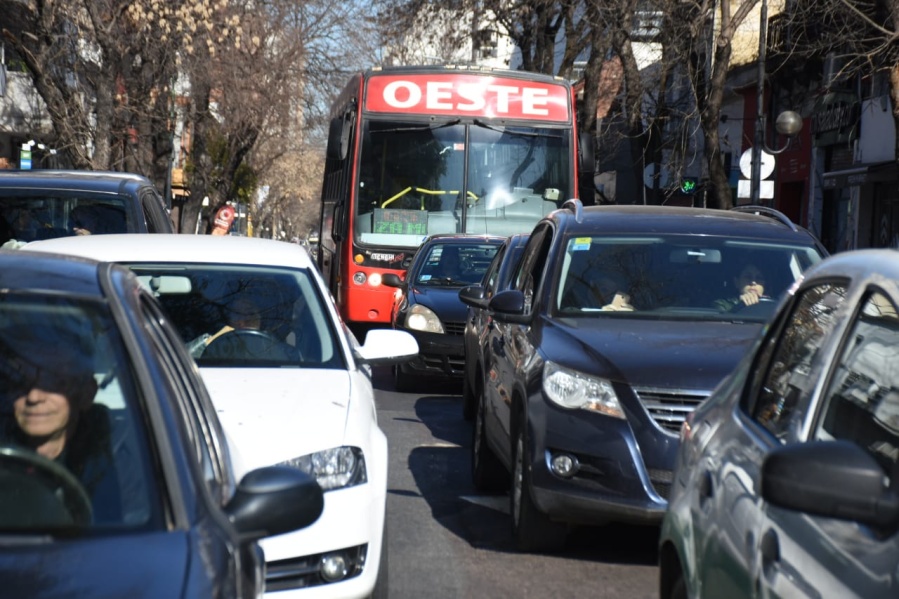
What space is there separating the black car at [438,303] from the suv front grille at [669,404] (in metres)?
6.60

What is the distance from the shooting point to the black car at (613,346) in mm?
6535

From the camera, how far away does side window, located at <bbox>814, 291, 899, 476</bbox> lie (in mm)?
3029

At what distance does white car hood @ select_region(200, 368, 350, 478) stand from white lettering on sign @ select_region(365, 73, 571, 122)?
12.5 meters

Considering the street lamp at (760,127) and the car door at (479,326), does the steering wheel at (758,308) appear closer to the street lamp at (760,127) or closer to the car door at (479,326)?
the car door at (479,326)

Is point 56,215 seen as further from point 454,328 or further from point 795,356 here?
point 795,356

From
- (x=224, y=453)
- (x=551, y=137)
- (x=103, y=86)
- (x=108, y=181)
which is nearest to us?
(x=224, y=453)

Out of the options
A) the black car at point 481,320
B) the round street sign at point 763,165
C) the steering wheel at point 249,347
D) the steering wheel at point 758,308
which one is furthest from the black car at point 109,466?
the round street sign at point 763,165

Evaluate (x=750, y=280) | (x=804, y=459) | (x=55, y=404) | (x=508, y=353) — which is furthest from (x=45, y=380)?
(x=750, y=280)

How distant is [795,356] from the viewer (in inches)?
148

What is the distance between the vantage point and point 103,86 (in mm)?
27266

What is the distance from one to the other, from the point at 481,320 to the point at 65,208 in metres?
2.95

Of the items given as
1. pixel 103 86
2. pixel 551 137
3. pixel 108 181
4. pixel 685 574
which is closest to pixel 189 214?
pixel 103 86

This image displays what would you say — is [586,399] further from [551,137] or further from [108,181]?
[551,137]

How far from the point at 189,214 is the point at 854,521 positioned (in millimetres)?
40881
